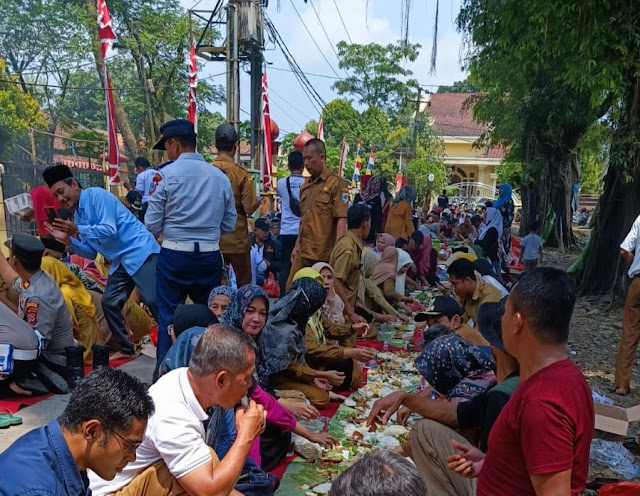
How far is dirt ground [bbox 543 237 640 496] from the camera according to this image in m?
3.87

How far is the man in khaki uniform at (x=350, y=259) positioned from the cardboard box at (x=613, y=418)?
239 centimetres

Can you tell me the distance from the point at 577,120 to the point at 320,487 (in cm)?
1228

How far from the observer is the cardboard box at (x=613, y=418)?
345cm

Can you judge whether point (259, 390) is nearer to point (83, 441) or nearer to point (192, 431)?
point (192, 431)

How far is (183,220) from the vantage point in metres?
3.87

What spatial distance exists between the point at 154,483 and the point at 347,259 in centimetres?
343

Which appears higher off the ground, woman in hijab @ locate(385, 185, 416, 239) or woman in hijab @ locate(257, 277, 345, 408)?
woman in hijab @ locate(385, 185, 416, 239)

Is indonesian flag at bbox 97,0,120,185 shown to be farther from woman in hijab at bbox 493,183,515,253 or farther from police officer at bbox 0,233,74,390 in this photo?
woman in hijab at bbox 493,183,515,253

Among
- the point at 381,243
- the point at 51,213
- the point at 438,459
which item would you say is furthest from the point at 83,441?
the point at 381,243

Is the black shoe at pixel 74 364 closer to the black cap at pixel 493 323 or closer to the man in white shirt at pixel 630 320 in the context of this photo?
the black cap at pixel 493 323

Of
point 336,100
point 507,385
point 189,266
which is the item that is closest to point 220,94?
point 336,100

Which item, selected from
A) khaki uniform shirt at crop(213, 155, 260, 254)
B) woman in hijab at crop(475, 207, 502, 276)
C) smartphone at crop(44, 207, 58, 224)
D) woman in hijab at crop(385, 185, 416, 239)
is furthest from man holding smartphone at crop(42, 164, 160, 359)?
woman in hijab at crop(475, 207, 502, 276)

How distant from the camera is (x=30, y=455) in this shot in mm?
1549

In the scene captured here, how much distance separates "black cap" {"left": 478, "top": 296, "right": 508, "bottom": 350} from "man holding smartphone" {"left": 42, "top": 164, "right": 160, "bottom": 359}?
278 centimetres
